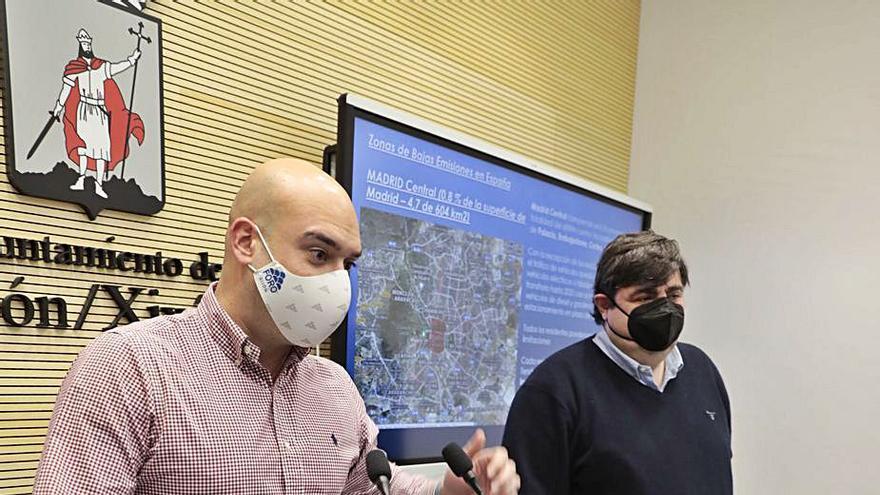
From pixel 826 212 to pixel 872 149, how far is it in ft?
1.22

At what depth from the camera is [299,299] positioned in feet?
5.25

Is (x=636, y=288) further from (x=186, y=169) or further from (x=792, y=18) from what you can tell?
(x=792, y=18)

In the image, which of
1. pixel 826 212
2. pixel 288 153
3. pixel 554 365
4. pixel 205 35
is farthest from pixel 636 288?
pixel 826 212

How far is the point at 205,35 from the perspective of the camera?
8.14 ft

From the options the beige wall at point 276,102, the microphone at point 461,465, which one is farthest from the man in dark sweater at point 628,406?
the beige wall at point 276,102

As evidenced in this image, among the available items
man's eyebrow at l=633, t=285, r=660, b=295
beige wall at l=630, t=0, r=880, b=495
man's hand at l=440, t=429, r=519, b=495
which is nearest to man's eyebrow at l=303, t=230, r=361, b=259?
man's hand at l=440, t=429, r=519, b=495


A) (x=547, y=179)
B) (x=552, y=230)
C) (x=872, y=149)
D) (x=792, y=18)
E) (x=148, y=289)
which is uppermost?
(x=792, y=18)

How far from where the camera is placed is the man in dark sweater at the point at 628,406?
6.75 feet

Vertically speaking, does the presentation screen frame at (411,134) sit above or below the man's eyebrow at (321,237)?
above

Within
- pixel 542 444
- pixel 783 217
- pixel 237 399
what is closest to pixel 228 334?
pixel 237 399

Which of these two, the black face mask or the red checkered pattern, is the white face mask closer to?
the red checkered pattern

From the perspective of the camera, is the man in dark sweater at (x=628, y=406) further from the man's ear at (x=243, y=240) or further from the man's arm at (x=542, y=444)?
the man's ear at (x=243, y=240)

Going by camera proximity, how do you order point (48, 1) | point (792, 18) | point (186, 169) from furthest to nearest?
point (792, 18) < point (186, 169) < point (48, 1)

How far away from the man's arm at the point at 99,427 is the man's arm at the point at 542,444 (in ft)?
3.19
